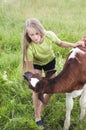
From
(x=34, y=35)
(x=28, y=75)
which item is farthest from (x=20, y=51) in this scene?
(x=28, y=75)

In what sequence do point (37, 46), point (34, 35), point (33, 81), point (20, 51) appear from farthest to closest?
point (20, 51)
point (37, 46)
point (34, 35)
point (33, 81)

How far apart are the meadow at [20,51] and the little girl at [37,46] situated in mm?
305

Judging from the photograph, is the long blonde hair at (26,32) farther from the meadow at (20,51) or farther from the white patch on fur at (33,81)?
the meadow at (20,51)

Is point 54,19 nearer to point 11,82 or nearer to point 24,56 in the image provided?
point 11,82

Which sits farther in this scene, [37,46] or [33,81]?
[37,46]

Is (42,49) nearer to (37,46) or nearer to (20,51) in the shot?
(37,46)

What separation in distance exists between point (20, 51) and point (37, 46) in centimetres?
187

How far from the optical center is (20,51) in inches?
223

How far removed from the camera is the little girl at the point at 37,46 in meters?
3.71

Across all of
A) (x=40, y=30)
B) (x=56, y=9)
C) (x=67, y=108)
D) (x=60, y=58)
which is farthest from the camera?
(x=56, y=9)

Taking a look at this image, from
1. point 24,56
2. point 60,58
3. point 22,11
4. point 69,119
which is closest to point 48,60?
point 24,56

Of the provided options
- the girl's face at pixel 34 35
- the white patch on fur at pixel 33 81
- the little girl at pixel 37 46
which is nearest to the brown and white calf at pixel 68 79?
the white patch on fur at pixel 33 81

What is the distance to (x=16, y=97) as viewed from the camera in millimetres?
4570

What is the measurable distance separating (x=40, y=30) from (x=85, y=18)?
331cm
